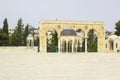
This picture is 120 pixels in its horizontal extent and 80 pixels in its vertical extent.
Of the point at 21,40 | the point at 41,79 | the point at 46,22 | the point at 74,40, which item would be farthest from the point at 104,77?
the point at 21,40

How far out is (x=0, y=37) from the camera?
42938 mm

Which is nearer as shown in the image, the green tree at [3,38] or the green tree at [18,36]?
the green tree at [3,38]

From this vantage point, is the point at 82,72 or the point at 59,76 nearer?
the point at 59,76

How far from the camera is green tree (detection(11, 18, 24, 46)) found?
49375 mm

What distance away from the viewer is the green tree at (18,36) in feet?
162

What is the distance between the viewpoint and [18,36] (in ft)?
165

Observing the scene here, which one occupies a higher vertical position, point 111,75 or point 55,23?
point 55,23

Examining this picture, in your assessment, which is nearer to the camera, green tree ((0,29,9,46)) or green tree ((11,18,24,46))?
green tree ((0,29,9,46))

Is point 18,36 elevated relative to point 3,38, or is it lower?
elevated

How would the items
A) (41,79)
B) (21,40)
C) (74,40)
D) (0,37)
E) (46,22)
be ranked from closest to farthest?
(41,79) < (46,22) < (74,40) < (0,37) < (21,40)

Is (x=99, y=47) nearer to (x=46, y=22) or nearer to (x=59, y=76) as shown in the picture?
(x=46, y=22)

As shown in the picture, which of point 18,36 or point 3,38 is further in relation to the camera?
point 18,36

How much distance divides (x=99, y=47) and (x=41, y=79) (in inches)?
1072

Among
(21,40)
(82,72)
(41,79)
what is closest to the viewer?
(41,79)
